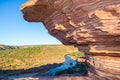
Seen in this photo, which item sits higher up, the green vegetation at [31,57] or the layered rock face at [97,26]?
the layered rock face at [97,26]

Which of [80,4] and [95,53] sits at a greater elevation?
[80,4]

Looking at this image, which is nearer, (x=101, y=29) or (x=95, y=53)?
(x=101, y=29)

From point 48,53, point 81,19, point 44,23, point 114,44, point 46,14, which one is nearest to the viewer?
point 114,44

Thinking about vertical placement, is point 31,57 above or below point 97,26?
below

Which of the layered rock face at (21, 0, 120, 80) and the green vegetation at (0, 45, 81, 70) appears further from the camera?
the green vegetation at (0, 45, 81, 70)

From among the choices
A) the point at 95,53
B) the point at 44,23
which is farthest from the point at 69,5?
the point at 44,23

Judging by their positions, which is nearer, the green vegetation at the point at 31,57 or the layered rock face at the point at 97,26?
the layered rock face at the point at 97,26

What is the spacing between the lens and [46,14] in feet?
67.9

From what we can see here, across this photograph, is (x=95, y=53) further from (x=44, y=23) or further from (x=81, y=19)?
(x=44, y=23)

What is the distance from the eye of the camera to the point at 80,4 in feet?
44.2

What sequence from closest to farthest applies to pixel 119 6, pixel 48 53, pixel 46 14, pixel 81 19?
pixel 119 6, pixel 81 19, pixel 46 14, pixel 48 53

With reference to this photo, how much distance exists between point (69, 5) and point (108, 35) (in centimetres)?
369

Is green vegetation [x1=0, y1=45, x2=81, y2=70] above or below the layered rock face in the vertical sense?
below

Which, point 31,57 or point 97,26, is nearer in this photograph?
point 97,26
